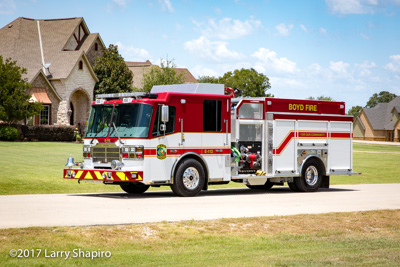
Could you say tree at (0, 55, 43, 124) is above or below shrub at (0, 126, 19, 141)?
above

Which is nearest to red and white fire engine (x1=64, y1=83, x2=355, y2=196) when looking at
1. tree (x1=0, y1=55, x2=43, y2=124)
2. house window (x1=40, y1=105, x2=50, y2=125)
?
tree (x1=0, y1=55, x2=43, y2=124)

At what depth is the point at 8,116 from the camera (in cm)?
4778

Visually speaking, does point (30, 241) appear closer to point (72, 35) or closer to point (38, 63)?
point (38, 63)

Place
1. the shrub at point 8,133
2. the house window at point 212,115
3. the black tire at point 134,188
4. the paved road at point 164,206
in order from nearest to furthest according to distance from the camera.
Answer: the paved road at point 164,206 → the house window at point 212,115 → the black tire at point 134,188 → the shrub at point 8,133

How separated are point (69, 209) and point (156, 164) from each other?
3.58 m

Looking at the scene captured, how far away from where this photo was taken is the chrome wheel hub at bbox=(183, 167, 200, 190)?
1741cm

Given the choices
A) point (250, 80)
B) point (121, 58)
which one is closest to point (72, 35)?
point (121, 58)

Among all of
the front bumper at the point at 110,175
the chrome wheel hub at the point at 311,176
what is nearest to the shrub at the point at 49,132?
the chrome wheel hub at the point at 311,176

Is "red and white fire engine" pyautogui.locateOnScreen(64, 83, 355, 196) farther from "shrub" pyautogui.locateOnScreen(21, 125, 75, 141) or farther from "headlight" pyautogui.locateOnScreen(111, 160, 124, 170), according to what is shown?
"shrub" pyautogui.locateOnScreen(21, 125, 75, 141)

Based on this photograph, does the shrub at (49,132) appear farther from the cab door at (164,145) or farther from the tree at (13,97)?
the cab door at (164,145)

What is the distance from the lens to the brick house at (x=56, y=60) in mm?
54656

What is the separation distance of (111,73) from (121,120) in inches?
1786

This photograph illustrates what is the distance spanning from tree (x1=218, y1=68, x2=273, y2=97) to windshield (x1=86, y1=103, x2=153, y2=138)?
106795 millimetres

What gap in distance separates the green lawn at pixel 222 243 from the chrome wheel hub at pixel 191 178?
5072 millimetres
